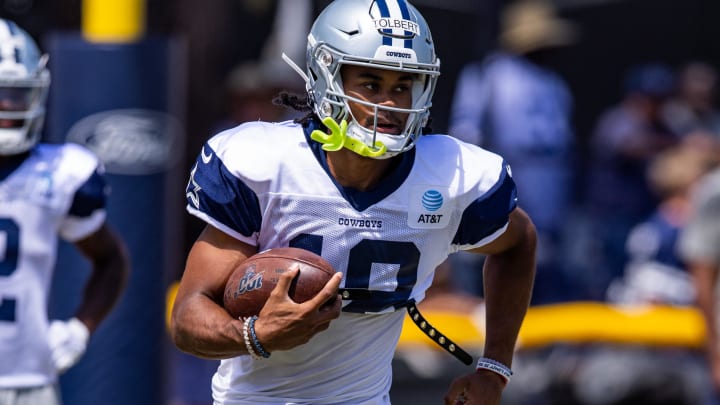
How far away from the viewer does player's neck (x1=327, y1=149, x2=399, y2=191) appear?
3.51 meters

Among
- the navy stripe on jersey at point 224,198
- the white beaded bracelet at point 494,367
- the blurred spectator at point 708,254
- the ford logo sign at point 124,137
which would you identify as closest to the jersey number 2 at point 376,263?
the navy stripe on jersey at point 224,198

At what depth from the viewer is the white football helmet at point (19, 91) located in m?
4.63

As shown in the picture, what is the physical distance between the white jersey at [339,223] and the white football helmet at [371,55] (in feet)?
0.40

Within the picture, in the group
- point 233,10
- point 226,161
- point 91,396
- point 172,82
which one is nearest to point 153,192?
point 172,82

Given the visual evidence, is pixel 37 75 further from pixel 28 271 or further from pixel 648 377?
pixel 648 377

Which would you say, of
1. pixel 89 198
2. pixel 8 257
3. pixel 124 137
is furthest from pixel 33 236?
pixel 124 137

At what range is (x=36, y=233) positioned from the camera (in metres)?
4.61

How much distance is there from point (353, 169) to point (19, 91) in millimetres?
1714

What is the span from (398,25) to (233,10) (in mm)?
7431

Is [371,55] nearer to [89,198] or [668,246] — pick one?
[89,198]

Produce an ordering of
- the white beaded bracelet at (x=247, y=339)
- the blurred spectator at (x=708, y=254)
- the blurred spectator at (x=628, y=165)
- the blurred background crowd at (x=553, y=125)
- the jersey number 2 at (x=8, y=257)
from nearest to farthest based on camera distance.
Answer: the white beaded bracelet at (x=247, y=339) → the jersey number 2 at (x=8, y=257) → the blurred spectator at (x=708, y=254) → the blurred background crowd at (x=553, y=125) → the blurred spectator at (x=628, y=165)

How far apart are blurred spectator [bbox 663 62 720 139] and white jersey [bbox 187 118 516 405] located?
269 inches

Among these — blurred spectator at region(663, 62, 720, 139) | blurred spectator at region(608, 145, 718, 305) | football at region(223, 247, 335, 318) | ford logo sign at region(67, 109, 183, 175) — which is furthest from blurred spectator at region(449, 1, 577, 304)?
football at region(223, 247, 335, 318)

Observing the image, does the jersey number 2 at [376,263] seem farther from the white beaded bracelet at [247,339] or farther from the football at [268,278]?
the white beaded bracelet at [247,339]
